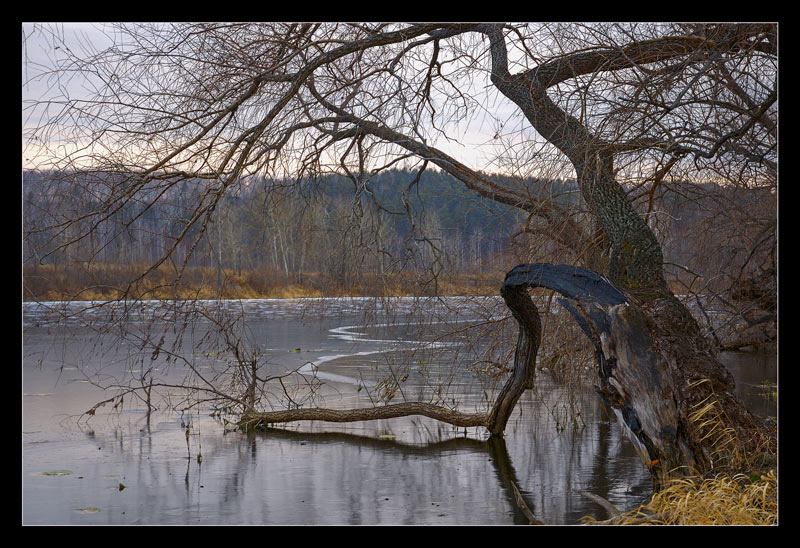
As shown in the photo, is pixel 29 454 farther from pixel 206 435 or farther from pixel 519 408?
pixel 519 408

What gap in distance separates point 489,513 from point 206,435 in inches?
124

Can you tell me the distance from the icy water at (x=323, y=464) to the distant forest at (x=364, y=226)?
456mm

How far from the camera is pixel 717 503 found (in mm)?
Answer: 4312

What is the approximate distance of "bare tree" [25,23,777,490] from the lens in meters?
4.81

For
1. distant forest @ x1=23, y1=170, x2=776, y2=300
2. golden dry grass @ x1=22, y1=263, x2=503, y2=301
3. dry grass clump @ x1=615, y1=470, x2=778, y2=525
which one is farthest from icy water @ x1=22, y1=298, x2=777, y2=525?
dry grass clump @ x1=615, y1=470, x2=778, y2=525

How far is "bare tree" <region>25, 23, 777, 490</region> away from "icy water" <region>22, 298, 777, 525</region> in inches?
27.5

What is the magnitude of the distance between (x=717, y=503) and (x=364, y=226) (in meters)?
3.34

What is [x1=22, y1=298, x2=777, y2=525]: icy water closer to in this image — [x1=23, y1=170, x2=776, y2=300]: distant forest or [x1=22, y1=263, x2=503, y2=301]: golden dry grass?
[x1=22, y1=263, x2=503, y2=301]: golden dry grass

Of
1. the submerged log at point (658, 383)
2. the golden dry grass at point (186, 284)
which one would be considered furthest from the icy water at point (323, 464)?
the submerged log at point (658, 383)

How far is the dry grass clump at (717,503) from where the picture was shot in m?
4.22

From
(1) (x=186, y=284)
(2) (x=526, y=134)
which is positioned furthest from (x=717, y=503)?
(1) (x=186, y=284)

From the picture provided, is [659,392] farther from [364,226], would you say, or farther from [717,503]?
[364,226]
